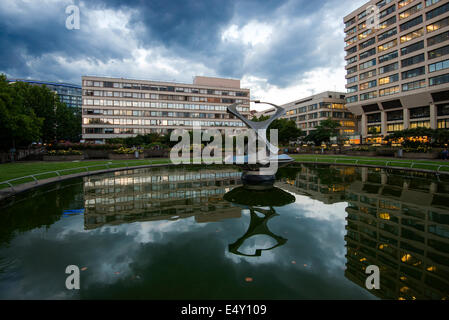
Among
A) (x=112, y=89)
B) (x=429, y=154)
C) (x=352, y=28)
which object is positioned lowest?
(x=429, y=154)

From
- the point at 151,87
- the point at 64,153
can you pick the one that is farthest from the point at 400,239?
the point at 151,87

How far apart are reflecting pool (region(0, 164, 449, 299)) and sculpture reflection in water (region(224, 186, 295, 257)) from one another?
5cm

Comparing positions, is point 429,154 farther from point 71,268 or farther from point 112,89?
point 112,89

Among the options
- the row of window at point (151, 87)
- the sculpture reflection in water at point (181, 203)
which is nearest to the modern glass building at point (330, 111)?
the row of window at point (151, 87)

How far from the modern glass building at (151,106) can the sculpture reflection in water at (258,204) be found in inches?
2658

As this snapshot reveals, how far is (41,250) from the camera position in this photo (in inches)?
224

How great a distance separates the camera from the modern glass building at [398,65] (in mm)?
50531

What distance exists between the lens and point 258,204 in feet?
32.8

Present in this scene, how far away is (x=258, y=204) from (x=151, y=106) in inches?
2883

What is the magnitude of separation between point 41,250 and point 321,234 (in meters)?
8.10

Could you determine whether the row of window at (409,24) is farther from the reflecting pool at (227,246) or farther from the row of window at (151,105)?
the reflecting pool at (227,246)

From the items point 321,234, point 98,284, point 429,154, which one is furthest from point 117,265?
point 429,154

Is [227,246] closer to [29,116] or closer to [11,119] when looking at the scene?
[11,119]

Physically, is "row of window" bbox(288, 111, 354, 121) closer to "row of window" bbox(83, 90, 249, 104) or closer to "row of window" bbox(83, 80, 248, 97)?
"row of window" bbox(83, 80, 248, 97)
